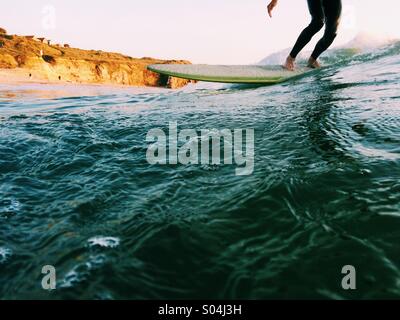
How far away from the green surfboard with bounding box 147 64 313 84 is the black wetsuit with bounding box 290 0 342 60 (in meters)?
1.02

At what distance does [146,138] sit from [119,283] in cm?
314

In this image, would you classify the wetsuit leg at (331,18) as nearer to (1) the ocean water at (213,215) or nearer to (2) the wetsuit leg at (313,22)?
(2) the wetsuit leg at (313,22)

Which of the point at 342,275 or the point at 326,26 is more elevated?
the point at 326,26

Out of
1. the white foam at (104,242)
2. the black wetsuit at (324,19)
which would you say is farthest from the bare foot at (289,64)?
the white foam at (104,242)

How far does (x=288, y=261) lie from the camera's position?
2.09 metres

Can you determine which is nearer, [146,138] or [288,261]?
[288,261]

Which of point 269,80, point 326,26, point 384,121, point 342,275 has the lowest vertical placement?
point 342,275

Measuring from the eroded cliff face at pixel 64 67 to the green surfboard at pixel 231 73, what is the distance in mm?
34566

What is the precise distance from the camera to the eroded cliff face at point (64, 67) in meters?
43.3

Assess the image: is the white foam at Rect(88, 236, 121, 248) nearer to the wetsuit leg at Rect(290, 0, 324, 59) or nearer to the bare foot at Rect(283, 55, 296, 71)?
the wetsuit leg at Rect(290, 0, 324, 59)

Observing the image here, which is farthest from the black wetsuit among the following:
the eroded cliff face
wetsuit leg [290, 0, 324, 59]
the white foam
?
the eroded cliff face

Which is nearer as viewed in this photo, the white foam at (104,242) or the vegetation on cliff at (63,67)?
the white foam at (104,242)
